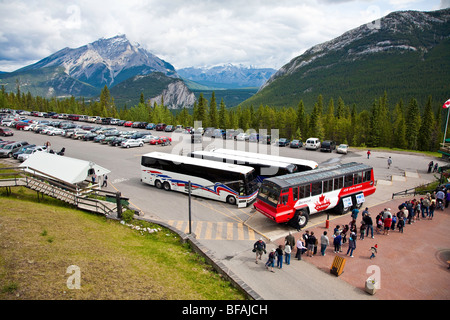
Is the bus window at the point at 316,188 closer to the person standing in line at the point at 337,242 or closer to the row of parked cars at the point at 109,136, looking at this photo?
the person standing in line at the point at 337,242

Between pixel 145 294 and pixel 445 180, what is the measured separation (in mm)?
30788

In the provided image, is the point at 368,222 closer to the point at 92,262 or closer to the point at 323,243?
the point at 323,243

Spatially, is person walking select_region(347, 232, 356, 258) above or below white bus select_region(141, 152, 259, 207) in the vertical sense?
below

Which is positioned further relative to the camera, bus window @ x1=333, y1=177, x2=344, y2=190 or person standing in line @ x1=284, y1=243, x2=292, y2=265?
bus window @ x1=333, y1=177, x2=344, y2=190

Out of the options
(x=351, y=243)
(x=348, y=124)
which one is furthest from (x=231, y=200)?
(x=348, y=124)

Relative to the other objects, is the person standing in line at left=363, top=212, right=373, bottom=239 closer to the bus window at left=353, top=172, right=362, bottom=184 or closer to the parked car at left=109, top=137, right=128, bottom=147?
the bus window at left=353, top=172, right=362, bottom=184

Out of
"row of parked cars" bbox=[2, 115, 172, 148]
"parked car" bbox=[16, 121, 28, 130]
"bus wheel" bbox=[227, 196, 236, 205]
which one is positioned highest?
"parked car" bbox=[16, 121, 28, 130]

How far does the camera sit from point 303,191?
19.1 m

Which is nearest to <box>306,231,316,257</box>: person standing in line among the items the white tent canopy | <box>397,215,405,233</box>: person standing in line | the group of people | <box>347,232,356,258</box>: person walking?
the group of people

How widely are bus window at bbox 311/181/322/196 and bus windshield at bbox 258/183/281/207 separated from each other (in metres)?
3.11

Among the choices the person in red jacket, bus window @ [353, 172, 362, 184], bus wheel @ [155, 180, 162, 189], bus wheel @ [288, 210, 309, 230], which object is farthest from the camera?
bus wheel @ [155, 180, 162, 189]

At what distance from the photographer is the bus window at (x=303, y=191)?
62.1ft

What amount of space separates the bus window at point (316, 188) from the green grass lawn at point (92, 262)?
382 inches

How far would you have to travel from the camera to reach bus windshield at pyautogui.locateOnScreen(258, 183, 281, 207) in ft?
59.7
